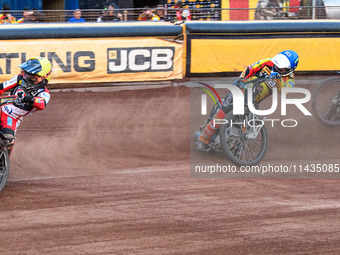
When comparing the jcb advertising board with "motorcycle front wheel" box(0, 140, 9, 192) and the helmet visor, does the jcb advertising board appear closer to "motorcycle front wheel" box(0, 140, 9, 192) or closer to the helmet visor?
the helmet visor

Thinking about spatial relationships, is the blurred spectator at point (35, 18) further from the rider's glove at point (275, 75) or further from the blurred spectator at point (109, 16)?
the rider's glove at point (275, 75)

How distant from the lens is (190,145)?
29.6ft

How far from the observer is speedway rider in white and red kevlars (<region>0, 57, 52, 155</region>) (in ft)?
Result: 22.3

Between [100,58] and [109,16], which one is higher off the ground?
[109,16]

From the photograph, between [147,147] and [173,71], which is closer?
[147,147]

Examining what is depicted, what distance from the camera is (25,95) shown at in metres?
7.18

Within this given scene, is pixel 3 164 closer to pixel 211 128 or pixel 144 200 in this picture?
pixel 144 200

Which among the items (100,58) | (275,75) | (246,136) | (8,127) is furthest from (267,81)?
(100,58)

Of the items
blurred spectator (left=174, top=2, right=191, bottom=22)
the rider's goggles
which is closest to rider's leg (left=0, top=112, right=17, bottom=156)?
the rider's goggles

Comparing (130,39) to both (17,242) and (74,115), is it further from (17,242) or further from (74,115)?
(17,242)

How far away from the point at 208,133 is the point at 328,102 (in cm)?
269

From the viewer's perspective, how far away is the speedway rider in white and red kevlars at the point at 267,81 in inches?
306

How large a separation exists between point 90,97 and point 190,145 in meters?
3.63

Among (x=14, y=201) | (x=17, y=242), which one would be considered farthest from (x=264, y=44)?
(x=17, y=242)
